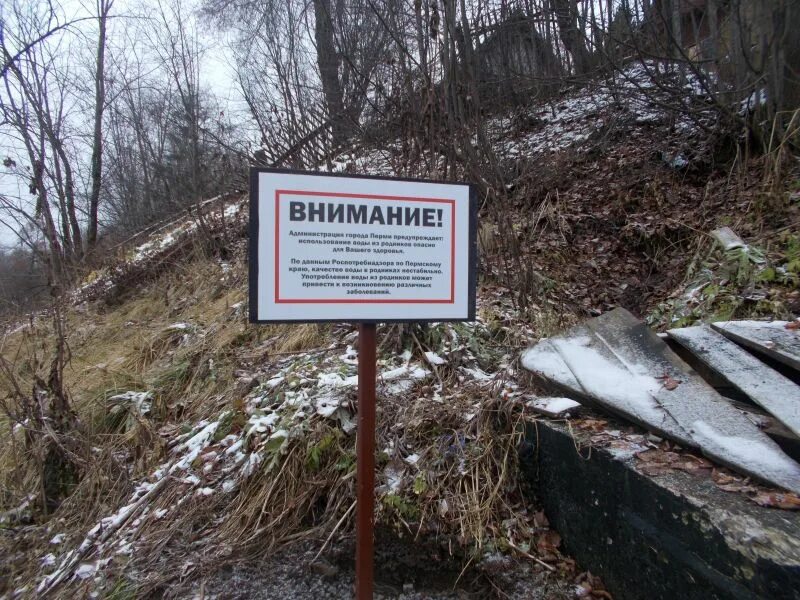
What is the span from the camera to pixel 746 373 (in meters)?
2.30

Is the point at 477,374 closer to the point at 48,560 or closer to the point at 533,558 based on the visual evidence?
the point at 533,558

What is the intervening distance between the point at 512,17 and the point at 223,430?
604cm

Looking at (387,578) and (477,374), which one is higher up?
(477,374)

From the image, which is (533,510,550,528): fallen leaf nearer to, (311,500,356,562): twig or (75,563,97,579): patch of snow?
(311,500,356,562): twig

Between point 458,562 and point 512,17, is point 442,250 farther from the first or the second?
point 512,17

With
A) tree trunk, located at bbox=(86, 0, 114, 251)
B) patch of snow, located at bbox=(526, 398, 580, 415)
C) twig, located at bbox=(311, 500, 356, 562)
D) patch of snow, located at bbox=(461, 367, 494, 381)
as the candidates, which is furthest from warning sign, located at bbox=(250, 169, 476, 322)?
tree trunk, located at bbox=(86, 0, 114, 251)

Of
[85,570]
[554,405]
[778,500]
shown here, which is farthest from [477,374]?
[85,570]

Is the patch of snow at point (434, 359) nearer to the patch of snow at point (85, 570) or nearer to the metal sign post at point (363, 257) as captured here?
the metal sign post at point (363, 257)

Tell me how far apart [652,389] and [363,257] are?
1511 mm

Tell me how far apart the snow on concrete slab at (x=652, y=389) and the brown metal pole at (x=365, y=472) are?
1137 millimetres

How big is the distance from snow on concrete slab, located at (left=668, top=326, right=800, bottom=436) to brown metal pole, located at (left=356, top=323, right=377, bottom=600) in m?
1.56

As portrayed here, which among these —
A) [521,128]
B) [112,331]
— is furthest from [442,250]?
[521,128]

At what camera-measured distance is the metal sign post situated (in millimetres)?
1793

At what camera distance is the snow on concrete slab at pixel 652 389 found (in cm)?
190
